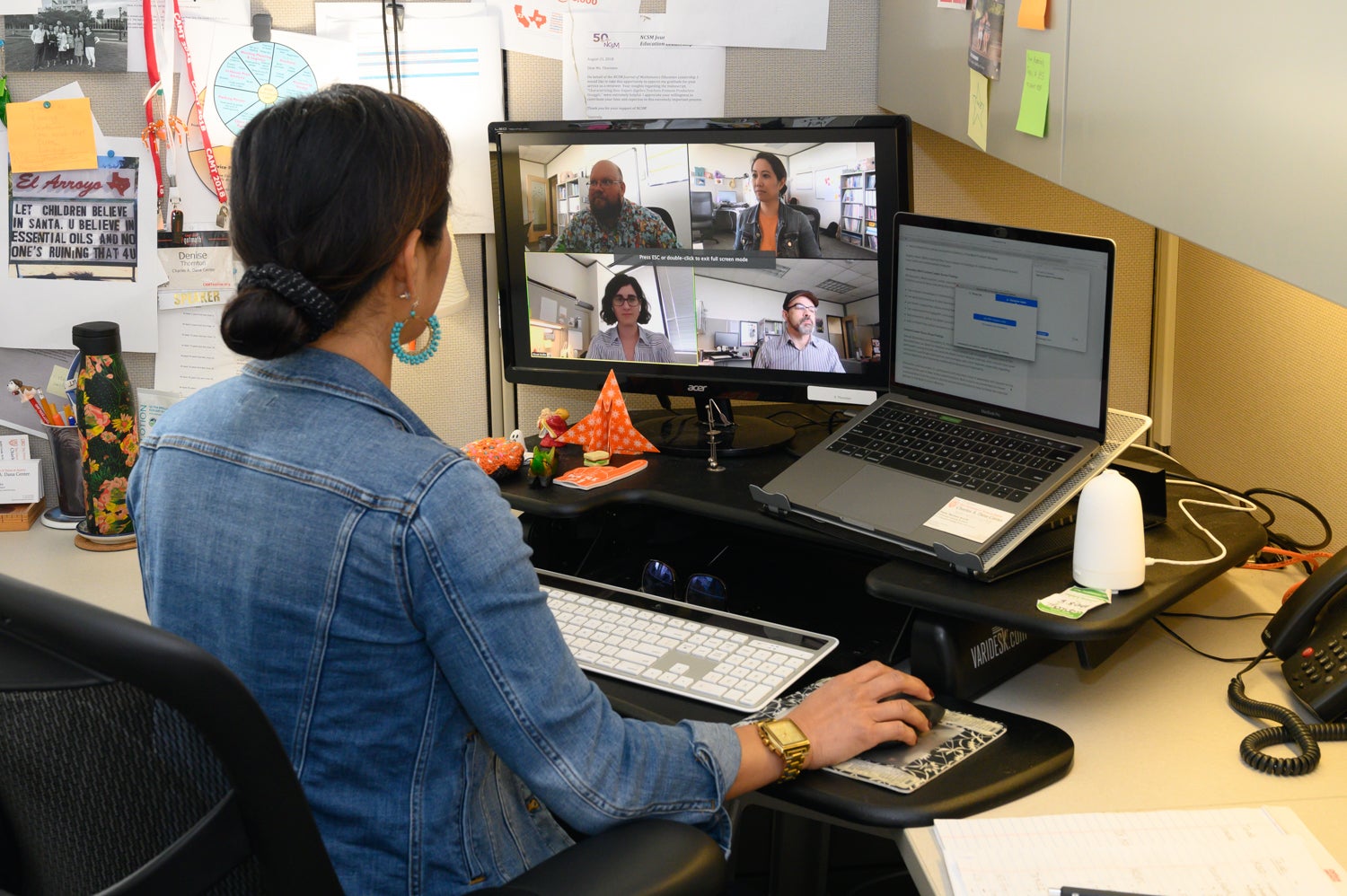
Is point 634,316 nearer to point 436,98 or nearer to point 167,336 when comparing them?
point 436,98

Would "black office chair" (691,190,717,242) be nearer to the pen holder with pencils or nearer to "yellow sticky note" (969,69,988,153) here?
"yellow sticky note" (969,69,988,153)

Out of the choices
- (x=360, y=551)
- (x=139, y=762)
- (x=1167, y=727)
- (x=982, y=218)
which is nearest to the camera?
(x=139, y=762)

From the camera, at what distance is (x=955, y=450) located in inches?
50.2

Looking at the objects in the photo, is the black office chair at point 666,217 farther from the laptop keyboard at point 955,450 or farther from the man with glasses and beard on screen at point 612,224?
the laptop keyboard at point 955,450

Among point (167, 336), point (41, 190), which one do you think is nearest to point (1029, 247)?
point (167, 336)

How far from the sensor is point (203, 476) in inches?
32.9

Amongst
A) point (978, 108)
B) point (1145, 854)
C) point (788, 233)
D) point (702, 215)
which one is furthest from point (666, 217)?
point (1145, 854)

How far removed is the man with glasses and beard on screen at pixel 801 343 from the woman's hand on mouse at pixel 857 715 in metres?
0.52

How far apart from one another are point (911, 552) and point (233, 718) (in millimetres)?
695

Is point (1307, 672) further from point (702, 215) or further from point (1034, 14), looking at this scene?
point (702, 215)

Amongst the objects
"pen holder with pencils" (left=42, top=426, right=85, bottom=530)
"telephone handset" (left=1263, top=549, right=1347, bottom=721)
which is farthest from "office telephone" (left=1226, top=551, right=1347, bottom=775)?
"pen holder with pencils" (left=42, top=426, right=85, bottom=530)

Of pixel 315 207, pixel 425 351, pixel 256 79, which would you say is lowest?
pixel 425 351

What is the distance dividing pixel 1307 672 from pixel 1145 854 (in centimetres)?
32

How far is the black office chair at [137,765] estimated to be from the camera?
2.04 feet
